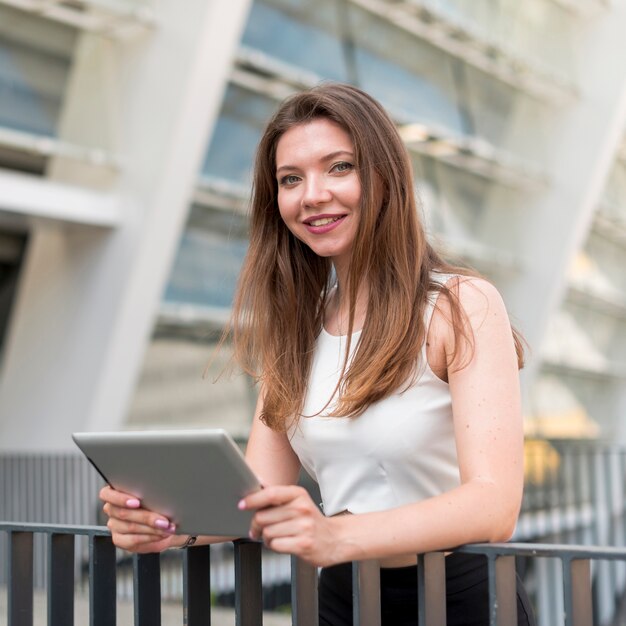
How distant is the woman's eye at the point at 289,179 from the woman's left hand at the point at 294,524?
0.83m

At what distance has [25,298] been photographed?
38.5 ft

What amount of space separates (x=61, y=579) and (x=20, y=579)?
0.15 meters

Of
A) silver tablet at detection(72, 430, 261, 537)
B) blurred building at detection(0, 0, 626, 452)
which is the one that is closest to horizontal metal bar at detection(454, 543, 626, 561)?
silver tablet at detection(72, 430, 261, 537)

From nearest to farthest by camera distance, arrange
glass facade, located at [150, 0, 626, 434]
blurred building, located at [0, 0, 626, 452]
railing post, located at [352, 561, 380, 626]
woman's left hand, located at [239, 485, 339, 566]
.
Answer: woman's left hand, located at [239, 485, 339, 566] < railing post, located at [352, 561, 380, 626] < blurred building, located at [0, 0, 626, 452] < glass facade, located at [150, 0, 626, 434]

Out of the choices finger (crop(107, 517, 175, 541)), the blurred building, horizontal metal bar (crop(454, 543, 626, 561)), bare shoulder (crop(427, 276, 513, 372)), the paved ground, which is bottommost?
the paved ground

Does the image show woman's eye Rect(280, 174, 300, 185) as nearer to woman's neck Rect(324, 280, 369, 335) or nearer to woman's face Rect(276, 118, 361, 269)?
woman's face Rect(276, 118, 361, 269)

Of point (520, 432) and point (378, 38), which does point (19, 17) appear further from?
point (520, 432)

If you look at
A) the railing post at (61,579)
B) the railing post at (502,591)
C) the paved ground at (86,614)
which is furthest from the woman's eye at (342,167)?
the paved ground at (86,614)

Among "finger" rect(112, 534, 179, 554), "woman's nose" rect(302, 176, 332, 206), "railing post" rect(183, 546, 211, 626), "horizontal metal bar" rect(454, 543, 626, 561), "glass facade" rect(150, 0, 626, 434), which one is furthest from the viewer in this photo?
"glass facade" rect(150, 0, 626, 434)

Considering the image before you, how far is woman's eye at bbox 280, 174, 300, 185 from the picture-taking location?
2.36 m

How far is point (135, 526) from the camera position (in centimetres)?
204

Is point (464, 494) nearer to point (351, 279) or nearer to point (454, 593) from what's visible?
point (454, 593)

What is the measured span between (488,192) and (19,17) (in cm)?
931

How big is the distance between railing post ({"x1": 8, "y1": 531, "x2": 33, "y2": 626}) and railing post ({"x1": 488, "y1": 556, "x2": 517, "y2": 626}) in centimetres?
110
